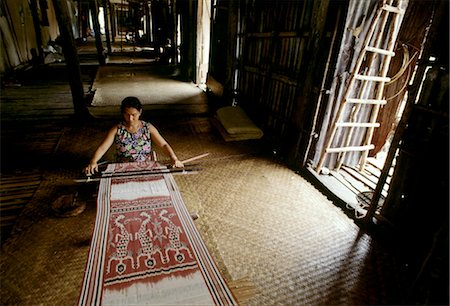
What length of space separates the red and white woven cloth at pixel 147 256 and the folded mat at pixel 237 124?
3.41 meters

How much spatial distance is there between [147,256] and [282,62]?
4.74 metres

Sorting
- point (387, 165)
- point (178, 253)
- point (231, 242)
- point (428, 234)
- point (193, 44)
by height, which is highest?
point (193, 44)

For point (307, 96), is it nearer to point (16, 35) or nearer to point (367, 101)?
point (367, 101)

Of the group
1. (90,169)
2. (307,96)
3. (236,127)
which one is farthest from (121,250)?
(236,127)

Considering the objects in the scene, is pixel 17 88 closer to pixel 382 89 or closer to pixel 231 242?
pixel 231 242

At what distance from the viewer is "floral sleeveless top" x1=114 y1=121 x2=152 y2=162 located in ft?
11.0

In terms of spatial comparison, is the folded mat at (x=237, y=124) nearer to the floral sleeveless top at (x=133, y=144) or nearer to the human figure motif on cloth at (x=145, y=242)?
the floral sleeveless top at (x=133, y=144)

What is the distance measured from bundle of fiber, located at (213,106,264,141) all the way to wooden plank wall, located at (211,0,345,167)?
0.37m

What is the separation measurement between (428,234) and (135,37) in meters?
25.2

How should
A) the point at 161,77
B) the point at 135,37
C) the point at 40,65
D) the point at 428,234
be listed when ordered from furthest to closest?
the point at 135,37
the point at 40,65
the point at 161,77
the point at 428,234

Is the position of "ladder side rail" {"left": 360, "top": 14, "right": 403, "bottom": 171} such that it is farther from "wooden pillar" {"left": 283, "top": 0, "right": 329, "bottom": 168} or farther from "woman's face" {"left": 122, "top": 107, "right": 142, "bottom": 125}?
"woman's face" {"left": 122, "top": 107, "right": 142, "bottom": 125}

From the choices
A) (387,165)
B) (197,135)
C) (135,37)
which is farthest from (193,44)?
(135,37)

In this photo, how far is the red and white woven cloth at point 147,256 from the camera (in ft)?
5.29

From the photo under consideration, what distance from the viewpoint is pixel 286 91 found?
5.28 m
